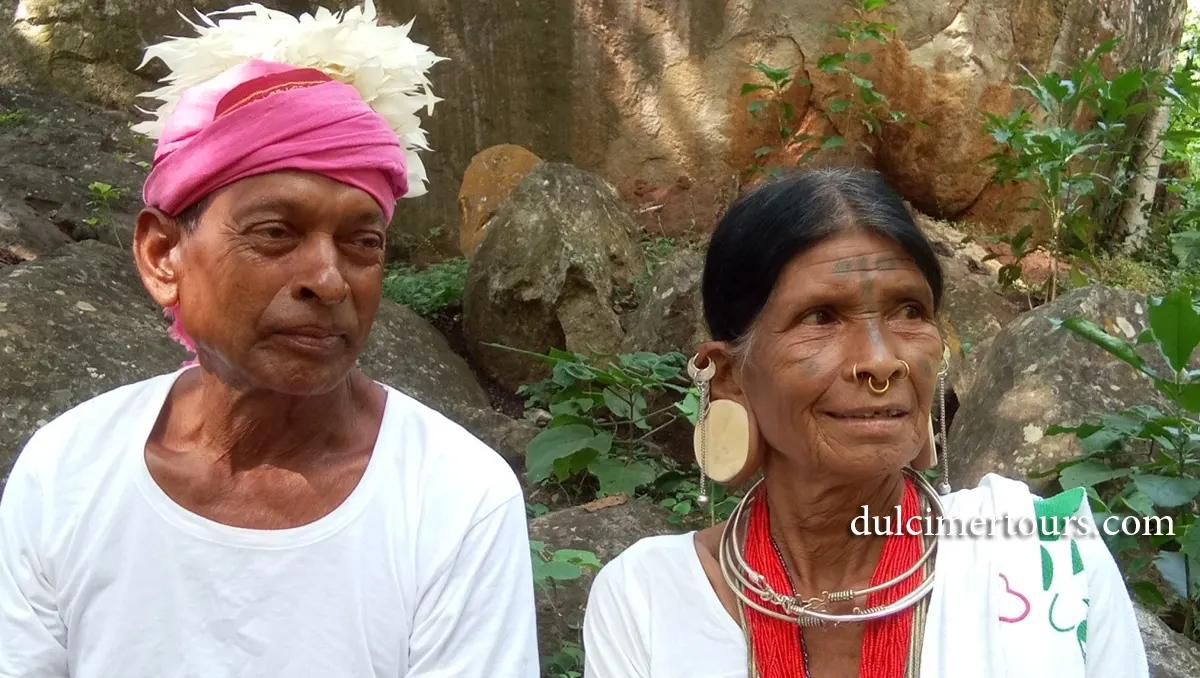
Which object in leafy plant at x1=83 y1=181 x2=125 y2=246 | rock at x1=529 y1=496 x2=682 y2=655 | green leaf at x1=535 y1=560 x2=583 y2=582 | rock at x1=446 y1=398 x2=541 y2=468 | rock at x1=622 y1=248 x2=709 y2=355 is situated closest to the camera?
green leaf at x1=535 y1=560 x2=583 y2=582

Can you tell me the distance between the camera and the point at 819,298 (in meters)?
1.83

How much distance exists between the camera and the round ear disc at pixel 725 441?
1.95m

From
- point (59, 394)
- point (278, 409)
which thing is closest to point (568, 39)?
point (59, 394)

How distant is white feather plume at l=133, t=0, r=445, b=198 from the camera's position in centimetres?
192

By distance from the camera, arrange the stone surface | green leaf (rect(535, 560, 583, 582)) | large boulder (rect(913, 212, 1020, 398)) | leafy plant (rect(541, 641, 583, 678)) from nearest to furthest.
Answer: green leaf (rect(535, 560, 583, 582)), leafy plant (rect(541, 641, 583, 678)), large boulder (rect(913, 212, 1020, 398)), the stone surface

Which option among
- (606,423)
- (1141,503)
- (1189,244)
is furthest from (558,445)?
(1189,244)

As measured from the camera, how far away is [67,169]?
21.6 feet

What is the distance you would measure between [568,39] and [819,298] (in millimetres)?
6116

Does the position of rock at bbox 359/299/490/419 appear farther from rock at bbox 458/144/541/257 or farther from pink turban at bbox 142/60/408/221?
pink turban at bbox 142/60/408/221

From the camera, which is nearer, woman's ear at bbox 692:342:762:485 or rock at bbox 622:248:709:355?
woman's ear at bbox 692:342:762:485

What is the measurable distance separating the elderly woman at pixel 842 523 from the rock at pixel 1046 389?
205 cm

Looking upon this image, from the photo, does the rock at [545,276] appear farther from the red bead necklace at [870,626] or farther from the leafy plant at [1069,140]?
the red bead necklace at [870,626]

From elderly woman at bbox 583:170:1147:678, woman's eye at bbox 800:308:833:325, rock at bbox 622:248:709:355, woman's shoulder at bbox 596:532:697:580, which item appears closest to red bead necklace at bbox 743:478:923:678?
elderly woman at bbox 583:170:1147:678

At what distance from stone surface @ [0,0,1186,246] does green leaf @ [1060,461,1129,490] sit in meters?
4.55
